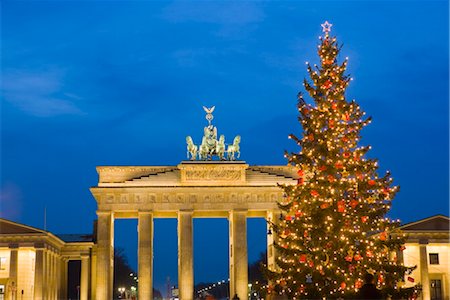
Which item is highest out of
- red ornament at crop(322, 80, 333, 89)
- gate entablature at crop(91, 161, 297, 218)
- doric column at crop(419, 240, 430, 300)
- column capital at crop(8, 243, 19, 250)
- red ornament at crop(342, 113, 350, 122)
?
gate entablature at crop(91, 161, 297, 218)

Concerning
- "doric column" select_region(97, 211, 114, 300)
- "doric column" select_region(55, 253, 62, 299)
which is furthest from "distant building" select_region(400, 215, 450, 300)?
"doric column" select_region(55, 253, 62, 299)

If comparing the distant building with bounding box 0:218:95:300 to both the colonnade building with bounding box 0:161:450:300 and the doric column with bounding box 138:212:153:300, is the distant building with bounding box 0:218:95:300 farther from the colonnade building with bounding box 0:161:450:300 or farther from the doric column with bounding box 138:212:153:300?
the doric column with bounding box 138:212:153:300

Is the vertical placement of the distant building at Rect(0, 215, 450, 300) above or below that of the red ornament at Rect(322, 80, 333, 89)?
below

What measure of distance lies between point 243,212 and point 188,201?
5.86 m

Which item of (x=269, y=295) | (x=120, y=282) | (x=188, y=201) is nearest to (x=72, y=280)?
(x=120, y=282)

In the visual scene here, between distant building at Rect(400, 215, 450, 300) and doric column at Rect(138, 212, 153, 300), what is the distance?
25.5m

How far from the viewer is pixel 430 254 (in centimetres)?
7262

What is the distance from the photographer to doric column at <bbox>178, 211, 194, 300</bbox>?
76.5 m

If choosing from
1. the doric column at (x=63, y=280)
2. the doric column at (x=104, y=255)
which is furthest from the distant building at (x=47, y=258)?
the doric column at (x=63, y=280)

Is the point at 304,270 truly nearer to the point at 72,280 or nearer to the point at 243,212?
the point at 243,212

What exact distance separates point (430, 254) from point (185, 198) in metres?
25.2

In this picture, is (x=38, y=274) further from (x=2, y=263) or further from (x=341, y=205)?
(x=341, y=205)

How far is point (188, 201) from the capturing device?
78.7 metres

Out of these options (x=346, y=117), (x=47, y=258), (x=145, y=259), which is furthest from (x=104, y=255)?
(x=346, y=117)
